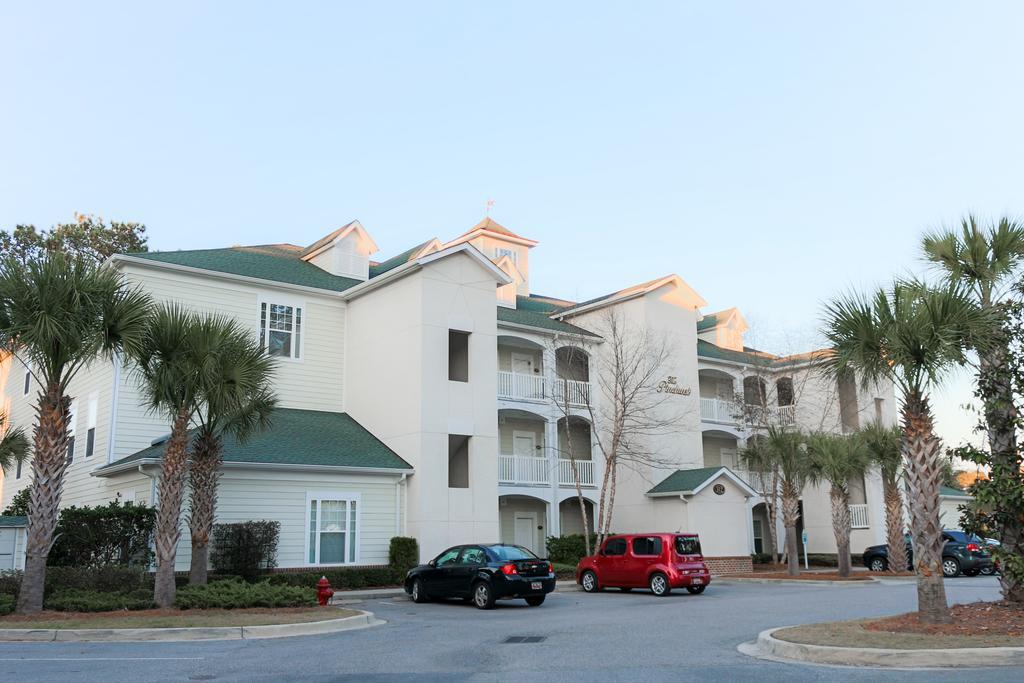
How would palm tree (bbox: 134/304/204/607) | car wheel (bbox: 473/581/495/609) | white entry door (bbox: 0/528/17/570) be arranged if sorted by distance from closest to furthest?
palm tree (bbox: 134/304/204/607)
car wheel (bbox: 473/581/495/609)
white entry door (bbox: 0/528/17/570)

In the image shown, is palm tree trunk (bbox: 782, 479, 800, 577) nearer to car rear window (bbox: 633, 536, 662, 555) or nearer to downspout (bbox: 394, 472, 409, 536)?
car rear window (bbox: 633, 536, 662, 555)

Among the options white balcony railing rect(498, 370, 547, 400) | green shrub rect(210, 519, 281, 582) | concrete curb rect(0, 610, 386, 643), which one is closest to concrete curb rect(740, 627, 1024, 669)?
concrete curb rect(0, 610, 386, 643)

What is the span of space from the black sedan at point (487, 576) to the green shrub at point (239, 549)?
429cm

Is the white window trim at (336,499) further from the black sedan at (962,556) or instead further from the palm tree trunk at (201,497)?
the black sedan at (962,556)

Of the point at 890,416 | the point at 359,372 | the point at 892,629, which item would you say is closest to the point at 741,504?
the point at 890,416

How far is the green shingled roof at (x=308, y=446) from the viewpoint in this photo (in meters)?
23.6

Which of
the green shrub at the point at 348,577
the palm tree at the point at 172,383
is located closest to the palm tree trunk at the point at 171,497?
the palm tree at the point at 172,383

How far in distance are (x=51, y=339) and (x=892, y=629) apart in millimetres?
14404

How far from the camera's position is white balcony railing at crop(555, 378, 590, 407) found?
33062mm

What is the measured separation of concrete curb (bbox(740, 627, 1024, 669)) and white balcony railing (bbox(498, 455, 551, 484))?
65.7ft

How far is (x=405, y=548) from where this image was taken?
2512 cm

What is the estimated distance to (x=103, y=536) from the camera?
68.0ft

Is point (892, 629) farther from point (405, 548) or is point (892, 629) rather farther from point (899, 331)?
point (405, 548)

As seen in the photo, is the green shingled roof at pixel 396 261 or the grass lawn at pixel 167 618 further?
the green shingled roof at pixel 396 261
